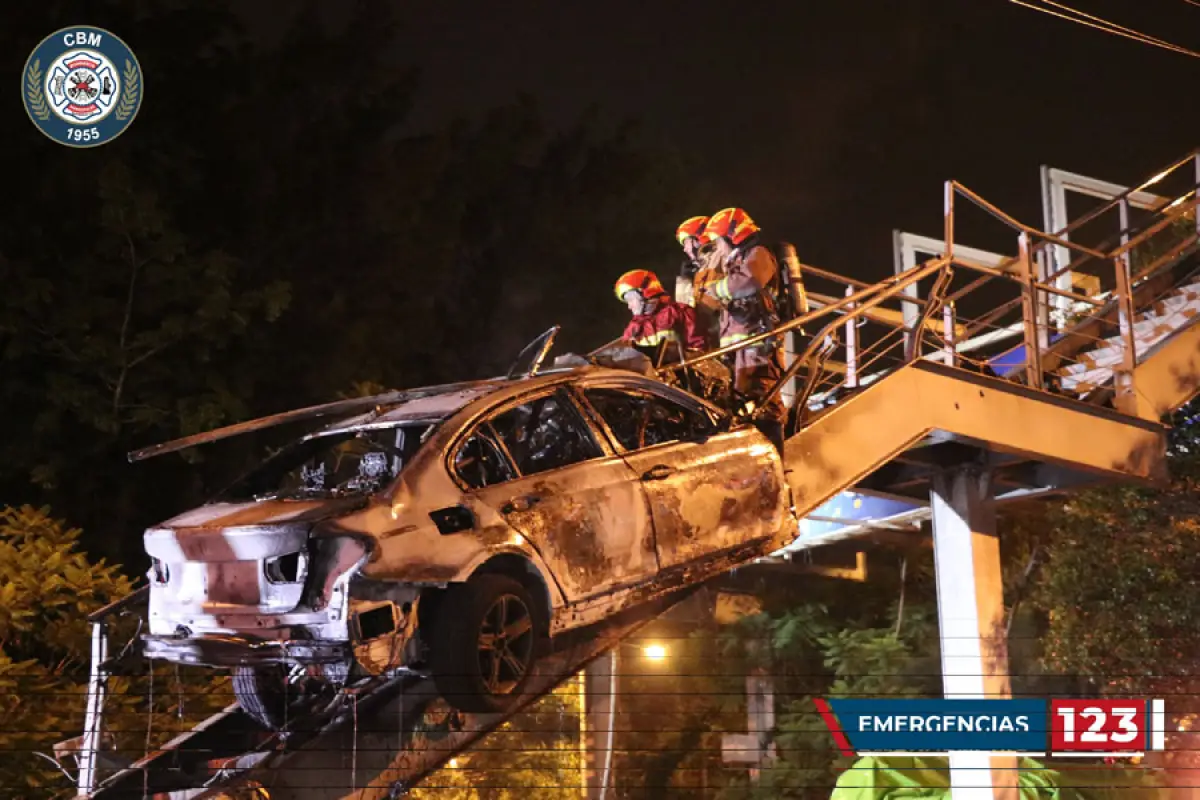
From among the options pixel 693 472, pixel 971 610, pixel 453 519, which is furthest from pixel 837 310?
pixel 453 519

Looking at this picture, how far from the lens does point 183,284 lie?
11656mm


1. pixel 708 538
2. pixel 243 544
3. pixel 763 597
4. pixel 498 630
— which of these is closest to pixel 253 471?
pixel 243 544

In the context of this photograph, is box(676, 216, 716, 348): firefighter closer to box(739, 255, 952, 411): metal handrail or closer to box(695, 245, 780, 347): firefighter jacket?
box(695, 245, 780, 347): firefighter jacket

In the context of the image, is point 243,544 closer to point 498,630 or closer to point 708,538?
point 498,630

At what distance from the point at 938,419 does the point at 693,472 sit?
2528 millimetres

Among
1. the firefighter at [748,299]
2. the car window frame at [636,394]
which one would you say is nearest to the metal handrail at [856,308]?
the firefighter at [748,299]

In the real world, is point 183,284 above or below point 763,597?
above

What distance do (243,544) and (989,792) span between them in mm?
6298

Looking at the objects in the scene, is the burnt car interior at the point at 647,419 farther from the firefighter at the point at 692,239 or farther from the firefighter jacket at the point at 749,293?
the firefighter at the point at 692,239

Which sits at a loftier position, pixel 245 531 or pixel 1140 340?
pixel 1140 340

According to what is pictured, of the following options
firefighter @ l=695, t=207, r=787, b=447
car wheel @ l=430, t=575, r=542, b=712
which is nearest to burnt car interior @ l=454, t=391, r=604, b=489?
car wheel @ l=430, t=575, r=542, b=712

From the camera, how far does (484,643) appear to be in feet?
19.3

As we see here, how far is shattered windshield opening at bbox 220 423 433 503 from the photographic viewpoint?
618cm

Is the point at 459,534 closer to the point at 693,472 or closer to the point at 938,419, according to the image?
the point at 693,472
